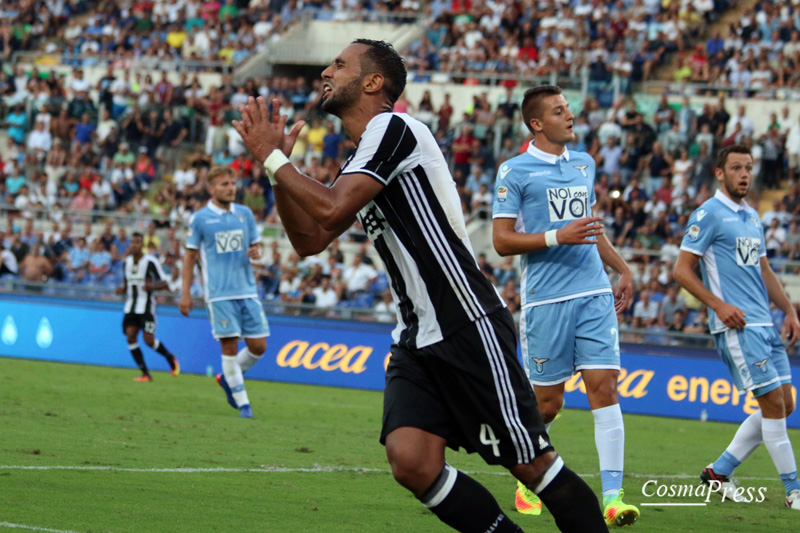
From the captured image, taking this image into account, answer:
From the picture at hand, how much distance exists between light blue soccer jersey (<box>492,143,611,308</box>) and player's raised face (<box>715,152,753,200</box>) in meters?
1.44

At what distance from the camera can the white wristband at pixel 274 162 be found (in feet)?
15.2

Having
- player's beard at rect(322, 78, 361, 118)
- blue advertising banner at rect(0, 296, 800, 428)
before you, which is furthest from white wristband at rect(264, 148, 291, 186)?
blue advertising banner at rect(0, 296, 800, 428)

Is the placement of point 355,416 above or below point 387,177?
below

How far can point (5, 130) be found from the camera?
98.5 ft

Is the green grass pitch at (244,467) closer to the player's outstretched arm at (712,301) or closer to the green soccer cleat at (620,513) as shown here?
the green soccer cleat at (620,513)

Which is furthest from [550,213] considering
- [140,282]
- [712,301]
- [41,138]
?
[41,138]

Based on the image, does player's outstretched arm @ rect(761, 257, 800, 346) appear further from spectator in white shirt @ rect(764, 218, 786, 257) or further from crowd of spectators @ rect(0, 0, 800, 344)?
spectator in white shirt @ rect(764, 218, 786, 257)

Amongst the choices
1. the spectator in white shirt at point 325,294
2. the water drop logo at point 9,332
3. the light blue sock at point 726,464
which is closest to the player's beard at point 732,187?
the light blue sock at point 726,464

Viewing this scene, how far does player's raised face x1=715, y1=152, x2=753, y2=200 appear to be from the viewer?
27.7 feet

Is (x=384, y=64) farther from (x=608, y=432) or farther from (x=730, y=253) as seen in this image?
(x=730, y=253)

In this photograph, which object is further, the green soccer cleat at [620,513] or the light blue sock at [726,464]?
the light blue sock at [726,464]

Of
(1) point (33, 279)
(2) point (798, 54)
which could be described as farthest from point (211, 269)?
(2) point (798, 54)

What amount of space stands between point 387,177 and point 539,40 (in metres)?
23.3

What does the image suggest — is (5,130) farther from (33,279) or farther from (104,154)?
(33,279)
